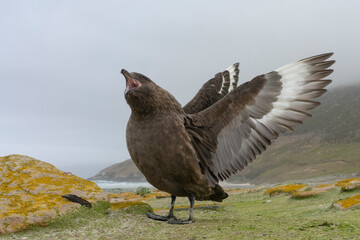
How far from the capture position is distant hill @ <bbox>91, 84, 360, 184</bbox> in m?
117

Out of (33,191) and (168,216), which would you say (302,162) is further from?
(33,191)

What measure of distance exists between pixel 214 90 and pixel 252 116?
2.23 metres

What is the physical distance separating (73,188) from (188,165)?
2.95m

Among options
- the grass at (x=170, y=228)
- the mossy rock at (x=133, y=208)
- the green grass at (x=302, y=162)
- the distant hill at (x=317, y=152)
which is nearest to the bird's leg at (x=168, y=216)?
the grass at (x=170, y=228)

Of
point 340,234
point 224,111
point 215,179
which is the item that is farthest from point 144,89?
point 340,234

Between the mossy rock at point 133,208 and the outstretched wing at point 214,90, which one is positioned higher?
the outstretched wing at point 214,90

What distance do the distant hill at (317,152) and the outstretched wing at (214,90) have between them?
108 metres

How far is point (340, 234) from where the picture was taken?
465cm

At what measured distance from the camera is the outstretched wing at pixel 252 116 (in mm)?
5723

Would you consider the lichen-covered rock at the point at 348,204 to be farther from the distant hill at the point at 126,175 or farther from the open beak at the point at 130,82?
the distant hill at the point at 126,175

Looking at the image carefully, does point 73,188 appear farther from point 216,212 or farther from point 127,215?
point 216,212

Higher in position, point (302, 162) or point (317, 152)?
point (317, 152)

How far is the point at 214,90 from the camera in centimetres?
804

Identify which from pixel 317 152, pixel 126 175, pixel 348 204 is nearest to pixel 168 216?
pixel 348 204
